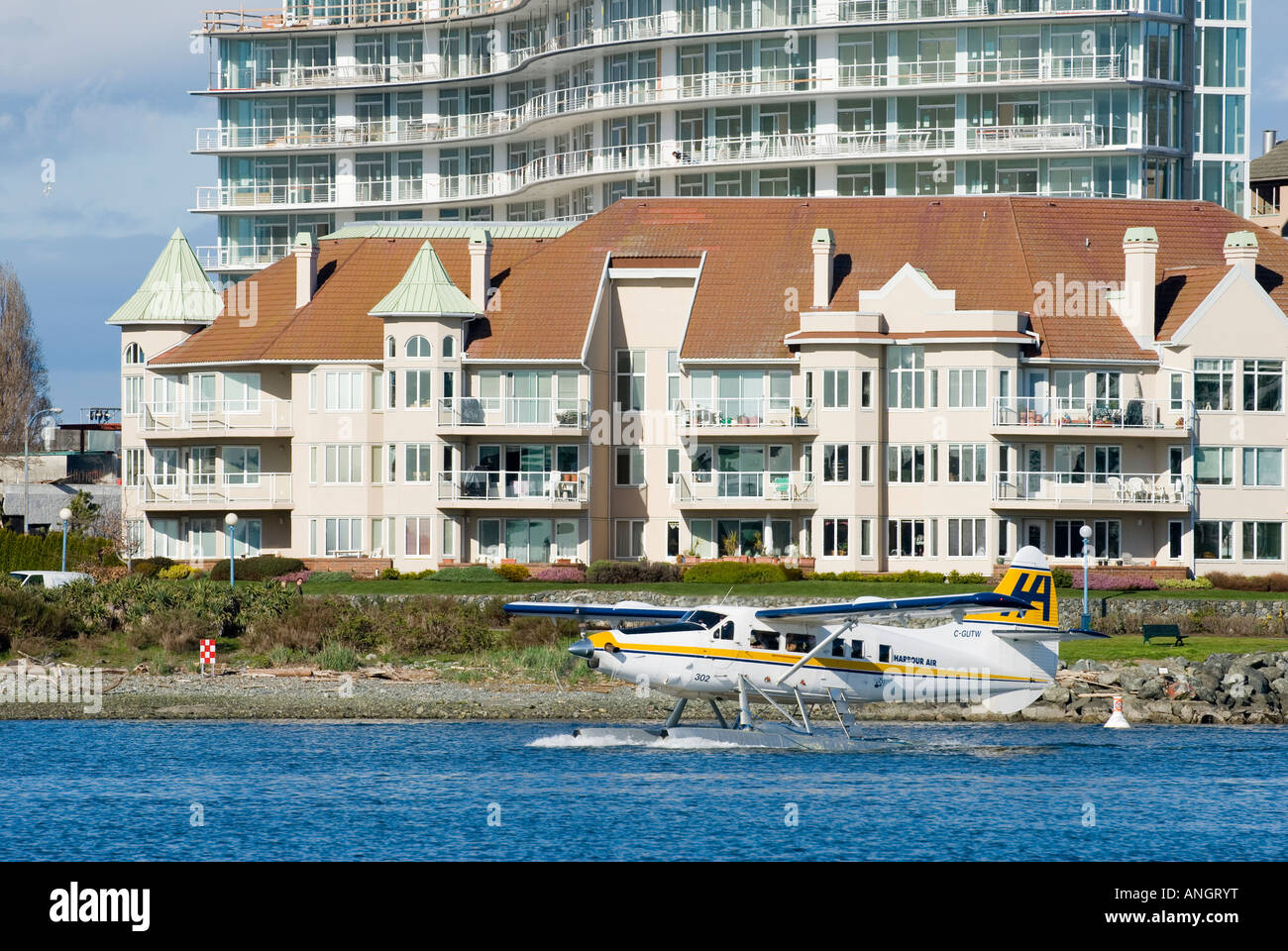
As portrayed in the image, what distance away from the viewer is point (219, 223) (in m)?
109

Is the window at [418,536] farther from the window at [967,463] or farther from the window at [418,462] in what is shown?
the window at [967,463]

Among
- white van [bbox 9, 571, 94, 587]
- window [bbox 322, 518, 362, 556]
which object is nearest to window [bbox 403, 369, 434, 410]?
window [bbox 322, 518, 362, 556]

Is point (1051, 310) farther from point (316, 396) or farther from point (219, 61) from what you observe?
point (219, 61)

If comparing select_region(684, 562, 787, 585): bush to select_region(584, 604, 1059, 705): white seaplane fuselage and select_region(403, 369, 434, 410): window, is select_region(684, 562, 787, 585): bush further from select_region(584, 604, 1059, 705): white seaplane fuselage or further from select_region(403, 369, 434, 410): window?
select_region(584, 604, 1059, 705): white seaplane fuselage

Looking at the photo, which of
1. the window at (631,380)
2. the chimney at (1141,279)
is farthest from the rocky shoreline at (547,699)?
the window at (631,380)

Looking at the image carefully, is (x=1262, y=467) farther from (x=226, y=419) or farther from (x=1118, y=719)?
(x=226, y=419)

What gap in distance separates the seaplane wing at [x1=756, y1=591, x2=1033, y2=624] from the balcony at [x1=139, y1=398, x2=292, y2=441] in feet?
133

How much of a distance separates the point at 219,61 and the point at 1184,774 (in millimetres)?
86337

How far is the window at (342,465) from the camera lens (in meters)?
71.9

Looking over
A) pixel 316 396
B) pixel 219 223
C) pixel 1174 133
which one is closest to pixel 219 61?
pixel 219 223

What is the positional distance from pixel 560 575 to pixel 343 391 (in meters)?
12.5

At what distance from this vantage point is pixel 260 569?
68250mm

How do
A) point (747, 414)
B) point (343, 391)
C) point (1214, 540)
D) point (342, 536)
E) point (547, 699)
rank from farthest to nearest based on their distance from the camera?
1. point (343, 391)
2. point (342, 536)
3. point (747, 414)
4. point (1214, 540)
5. point (547, 699)

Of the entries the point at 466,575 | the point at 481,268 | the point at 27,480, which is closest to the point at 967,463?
the point at 466,575
